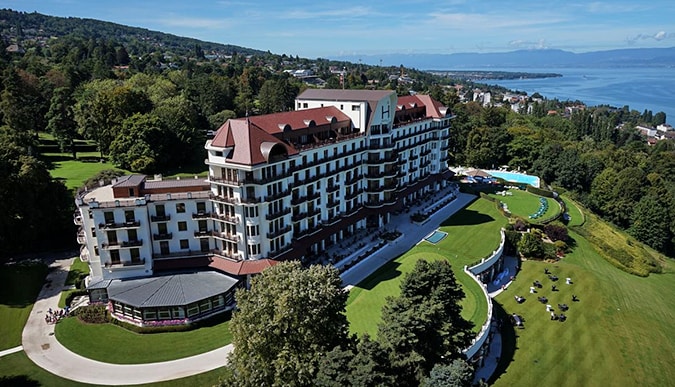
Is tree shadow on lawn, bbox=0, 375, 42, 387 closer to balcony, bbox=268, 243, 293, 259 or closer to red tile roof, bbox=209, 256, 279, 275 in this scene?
red tile roof, bbox=209, 256, 279, 275

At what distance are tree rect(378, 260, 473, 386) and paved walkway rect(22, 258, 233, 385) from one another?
55.7 feet

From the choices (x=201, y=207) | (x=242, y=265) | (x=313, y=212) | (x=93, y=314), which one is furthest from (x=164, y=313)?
(x=313, y=212)

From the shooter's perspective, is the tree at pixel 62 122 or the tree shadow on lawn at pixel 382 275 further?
the tree at pixel 62 122

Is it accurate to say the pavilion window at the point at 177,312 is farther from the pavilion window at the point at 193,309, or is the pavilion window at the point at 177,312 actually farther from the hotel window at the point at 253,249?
the hotel window at the point at 253,249

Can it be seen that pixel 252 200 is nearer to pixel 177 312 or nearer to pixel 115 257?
pixel 177 312

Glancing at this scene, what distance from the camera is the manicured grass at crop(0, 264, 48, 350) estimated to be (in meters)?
43.4

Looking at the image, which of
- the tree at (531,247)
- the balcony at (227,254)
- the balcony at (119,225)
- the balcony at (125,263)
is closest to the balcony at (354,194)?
the balcony at (227,254)

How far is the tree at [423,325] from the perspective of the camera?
3153 centimetres

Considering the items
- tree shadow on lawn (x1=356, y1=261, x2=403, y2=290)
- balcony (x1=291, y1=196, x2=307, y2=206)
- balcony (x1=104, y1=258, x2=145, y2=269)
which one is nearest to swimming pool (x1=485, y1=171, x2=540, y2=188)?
tree shadow on lawn (x1=356, y1=261, x2=403, y2=290)

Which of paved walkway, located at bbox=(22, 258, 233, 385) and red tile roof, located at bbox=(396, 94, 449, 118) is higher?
red tile roof, located at bbox=(396, 94, 449, 118)

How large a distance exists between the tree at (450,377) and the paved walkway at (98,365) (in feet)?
66.4

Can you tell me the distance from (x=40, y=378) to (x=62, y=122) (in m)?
71.3

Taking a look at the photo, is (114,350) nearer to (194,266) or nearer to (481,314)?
(194,266)

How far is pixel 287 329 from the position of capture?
1230 inches
